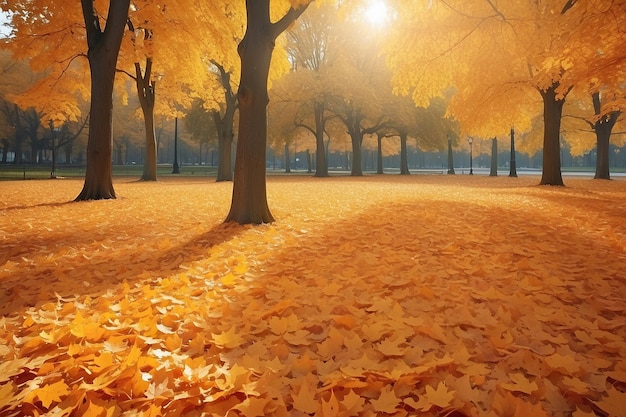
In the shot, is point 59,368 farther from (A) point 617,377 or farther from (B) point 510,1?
(B) point 510,1

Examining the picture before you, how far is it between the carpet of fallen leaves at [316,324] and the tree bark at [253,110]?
4.48ft

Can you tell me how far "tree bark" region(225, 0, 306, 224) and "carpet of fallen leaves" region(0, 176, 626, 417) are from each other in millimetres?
1366

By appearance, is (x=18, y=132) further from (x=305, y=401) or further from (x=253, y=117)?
(x=305, y=401)

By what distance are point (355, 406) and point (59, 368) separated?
1.67 m

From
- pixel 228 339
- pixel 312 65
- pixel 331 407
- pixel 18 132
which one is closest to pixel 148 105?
pixel 312 65

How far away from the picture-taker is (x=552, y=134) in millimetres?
16609

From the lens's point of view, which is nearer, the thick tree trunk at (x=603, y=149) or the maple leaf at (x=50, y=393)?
the maple leaf at (x=50, y=393)

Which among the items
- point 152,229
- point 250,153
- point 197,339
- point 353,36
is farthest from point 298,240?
point 353,36

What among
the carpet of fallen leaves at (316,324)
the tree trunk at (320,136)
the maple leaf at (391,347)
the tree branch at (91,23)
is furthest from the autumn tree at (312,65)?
the maple leaf at (391,347)

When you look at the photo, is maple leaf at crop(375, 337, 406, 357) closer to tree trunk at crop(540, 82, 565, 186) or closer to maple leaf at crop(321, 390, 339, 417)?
maple leaf at crop(321, 390, 339, 417)

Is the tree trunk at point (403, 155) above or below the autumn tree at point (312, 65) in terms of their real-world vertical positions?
below

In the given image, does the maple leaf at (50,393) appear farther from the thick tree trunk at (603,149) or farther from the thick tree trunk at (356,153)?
the thick tree trunk at (356,153)

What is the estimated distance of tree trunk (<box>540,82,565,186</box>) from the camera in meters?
16.4

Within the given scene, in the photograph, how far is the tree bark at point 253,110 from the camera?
6.86 m
